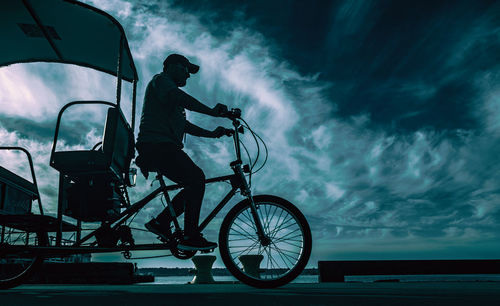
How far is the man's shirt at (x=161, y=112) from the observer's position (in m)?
3.92

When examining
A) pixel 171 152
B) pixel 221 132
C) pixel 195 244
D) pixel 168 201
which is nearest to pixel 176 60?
pixel 221 132

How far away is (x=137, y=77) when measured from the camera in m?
5.62

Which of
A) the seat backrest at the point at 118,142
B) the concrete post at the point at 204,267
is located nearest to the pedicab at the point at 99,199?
the seat backrest at the point at 118,142

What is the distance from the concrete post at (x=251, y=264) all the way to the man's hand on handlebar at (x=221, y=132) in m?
1.44

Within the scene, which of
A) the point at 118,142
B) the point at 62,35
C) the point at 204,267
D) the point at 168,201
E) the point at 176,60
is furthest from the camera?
the point at 204,267

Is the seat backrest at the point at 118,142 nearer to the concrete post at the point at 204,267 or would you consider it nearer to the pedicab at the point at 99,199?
the pedicab at the point at 99,199

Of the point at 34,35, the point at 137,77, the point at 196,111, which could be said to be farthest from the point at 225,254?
the point at 34,35

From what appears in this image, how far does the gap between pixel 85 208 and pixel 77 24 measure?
2455mm

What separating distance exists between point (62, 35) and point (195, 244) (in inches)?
139

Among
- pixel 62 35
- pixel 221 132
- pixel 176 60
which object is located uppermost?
pixel 62 35

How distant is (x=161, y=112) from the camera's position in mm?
4039

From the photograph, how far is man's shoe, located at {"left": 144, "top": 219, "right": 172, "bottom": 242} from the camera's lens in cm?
399

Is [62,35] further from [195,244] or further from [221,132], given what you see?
[195,244]

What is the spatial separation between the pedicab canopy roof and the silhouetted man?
48.7 inches
